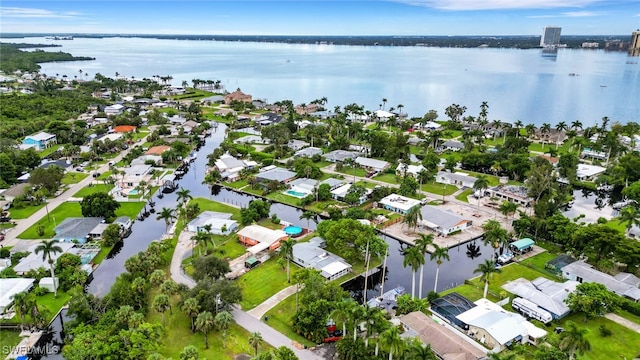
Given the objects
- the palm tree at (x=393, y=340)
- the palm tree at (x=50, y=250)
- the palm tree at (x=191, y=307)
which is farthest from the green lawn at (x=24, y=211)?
the palm tree at (x=393, y=340)

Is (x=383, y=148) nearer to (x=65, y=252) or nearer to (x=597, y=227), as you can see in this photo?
(x=597, y=227)

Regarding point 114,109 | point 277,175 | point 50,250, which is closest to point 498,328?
point 50,250

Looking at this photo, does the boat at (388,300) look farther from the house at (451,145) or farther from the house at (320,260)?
the house at (451,145)

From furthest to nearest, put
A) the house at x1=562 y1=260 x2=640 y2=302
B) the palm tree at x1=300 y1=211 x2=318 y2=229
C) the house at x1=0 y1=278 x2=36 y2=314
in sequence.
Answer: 1. the palm tree at x1=300 y1=211 x2=318 y2=229
2. the house at x1=562 y1=260 x2=640 y2=302
3. the house at x1=0 y1=278 x2=36 y2=314

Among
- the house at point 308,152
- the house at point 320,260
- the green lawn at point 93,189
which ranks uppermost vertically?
the house at point 308,152

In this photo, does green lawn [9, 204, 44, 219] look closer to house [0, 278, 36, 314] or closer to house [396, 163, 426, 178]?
house [0, 278, 36, 314]

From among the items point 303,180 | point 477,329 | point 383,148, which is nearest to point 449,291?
point 477,329

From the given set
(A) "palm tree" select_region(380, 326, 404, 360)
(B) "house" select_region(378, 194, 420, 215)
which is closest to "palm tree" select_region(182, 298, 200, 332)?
(A) "palm tree" select_region(380, 326, 404, 360)
